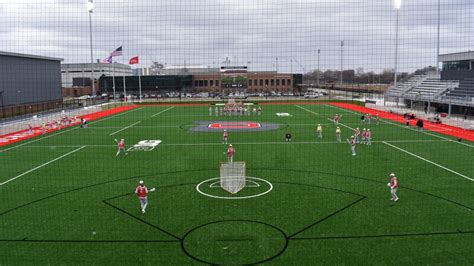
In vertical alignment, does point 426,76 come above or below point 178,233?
above

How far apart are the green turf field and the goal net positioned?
32 centimetres

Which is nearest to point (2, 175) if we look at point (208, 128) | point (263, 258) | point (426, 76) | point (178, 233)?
point (178, 233)

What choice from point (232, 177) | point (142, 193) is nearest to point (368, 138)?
point (232, 177)

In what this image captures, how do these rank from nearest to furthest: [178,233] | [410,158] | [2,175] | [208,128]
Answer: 1. [178,233]
2. [2,175]
3. [410,158]
4. [208,128]

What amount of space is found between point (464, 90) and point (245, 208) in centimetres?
3267

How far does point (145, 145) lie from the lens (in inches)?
923

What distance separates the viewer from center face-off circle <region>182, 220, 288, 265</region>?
862 centimetres

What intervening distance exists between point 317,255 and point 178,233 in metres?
3.37

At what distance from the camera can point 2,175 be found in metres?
16.2

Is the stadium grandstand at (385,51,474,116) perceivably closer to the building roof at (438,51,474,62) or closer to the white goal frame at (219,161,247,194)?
the building roof at (438,51,474,62)

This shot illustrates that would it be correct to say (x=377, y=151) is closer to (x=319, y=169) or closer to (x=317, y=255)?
(x=319, y=169)

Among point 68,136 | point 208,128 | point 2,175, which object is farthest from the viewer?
point 208,128

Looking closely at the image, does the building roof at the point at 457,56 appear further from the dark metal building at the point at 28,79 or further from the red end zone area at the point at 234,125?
the dark metal building at the point at 28,79

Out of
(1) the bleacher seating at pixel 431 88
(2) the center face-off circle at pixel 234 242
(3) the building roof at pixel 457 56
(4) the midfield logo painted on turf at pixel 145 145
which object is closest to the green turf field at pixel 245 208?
(2) the center face-off circle at pixel 234 242
